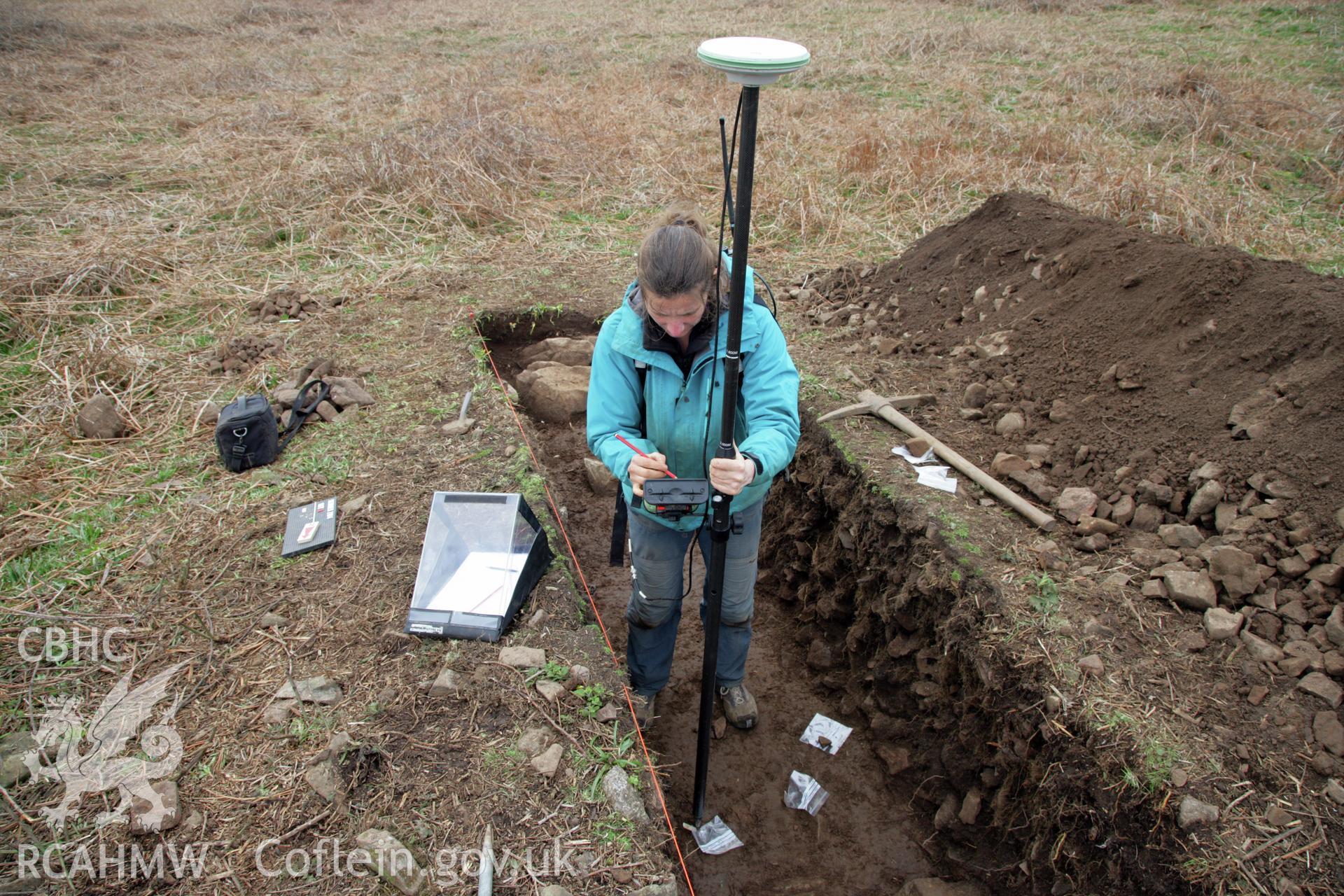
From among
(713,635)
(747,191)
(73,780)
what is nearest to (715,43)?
(747,191)

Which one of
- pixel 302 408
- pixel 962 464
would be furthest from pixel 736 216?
pixel 302 408

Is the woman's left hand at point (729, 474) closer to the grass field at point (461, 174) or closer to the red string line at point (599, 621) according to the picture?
the red string line at point (599, 621)

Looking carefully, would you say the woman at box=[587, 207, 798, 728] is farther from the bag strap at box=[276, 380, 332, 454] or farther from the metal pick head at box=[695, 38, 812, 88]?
the bag strap at box=[276, 380, 332, 454]

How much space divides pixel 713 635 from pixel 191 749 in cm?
179

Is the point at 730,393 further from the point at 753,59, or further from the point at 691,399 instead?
the point at 753,59

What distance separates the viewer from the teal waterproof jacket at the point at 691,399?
2229 millimetres

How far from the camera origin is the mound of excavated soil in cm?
310

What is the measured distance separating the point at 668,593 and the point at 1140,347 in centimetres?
282

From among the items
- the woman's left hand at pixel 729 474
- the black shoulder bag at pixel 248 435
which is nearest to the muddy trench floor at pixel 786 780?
the woman's left hand at pixel 729 474

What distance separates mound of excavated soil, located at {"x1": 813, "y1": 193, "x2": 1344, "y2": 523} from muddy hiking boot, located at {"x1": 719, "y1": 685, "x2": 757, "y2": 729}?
5.81 ft

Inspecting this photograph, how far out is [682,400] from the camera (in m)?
2.34

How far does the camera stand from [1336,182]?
648 cm

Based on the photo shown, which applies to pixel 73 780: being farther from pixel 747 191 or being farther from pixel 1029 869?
pixel 1029 869

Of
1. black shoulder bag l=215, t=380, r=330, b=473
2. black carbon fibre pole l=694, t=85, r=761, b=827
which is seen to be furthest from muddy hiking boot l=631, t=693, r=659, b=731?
black shoulder bag l=215, t=380, r=330, b=473
